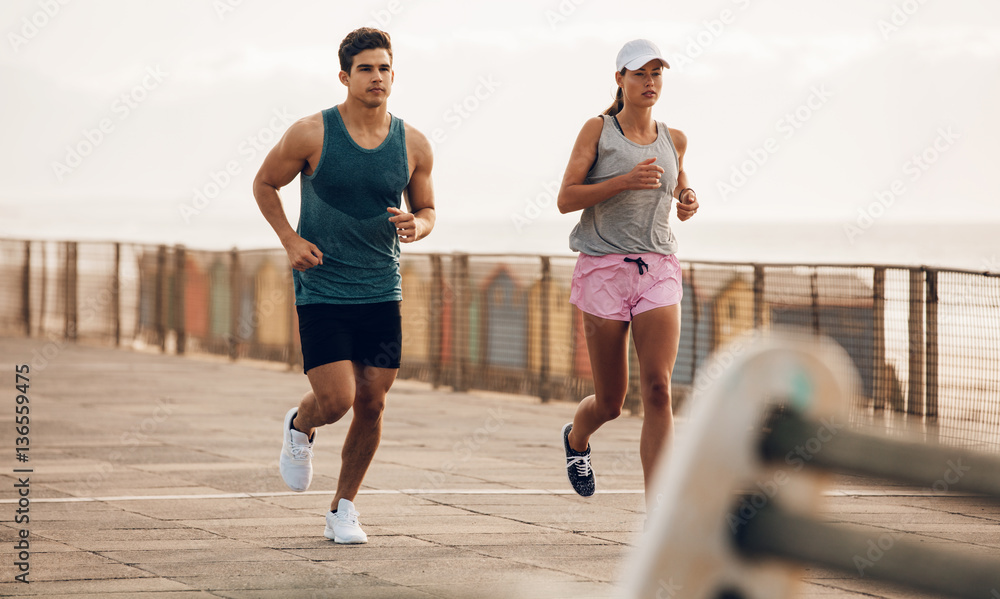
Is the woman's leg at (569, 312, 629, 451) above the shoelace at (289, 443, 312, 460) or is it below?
above

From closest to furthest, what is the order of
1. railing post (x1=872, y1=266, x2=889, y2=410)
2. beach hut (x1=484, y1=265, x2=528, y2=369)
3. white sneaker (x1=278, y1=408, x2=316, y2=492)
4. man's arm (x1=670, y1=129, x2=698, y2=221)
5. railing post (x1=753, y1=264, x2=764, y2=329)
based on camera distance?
white sneaker (x1=278, y1=408, x2=316, y2=492) < man's arm (x1=670, y1=129, x2=698, y2=221) < railing post (x1=872, y1=266, x2=889, y2=410) < railing post (x1=753, y1=264, x2=764, y2=329) < beach hut (x1=484, y1=265, x2=528, y2=369)

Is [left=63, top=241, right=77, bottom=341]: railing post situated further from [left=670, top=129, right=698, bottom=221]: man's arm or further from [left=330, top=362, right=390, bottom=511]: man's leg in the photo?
[left=670, top=129, right=698, bottom=221]: man's arm

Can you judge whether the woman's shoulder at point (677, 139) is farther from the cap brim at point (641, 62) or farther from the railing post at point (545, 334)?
the railing post at point (545, 334)

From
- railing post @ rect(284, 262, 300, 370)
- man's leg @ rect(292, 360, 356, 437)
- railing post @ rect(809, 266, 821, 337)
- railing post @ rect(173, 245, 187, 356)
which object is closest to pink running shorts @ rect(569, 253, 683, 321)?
man's leg @ rect(292, 360, 356, 437)

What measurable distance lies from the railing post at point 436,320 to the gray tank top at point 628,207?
27.3ft

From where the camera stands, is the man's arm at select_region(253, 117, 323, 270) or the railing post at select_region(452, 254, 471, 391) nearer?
the man's arm at select_region(253, 117, 323, 270)

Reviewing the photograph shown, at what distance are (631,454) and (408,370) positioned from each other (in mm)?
6041

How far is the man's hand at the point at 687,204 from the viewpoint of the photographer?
19.8 ft

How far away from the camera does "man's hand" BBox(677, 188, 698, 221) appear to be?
6.04 m

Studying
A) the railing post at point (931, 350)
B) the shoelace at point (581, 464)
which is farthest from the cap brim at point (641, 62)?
the railing post at point (931, 350)

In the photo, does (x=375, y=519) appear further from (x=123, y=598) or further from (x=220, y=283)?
(x=220, y=283)

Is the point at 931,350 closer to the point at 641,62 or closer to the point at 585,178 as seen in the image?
the point at 585,178

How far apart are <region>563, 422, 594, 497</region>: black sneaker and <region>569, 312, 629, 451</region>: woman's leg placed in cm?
30

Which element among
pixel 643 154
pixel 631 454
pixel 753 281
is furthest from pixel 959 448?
pixel 753 281
